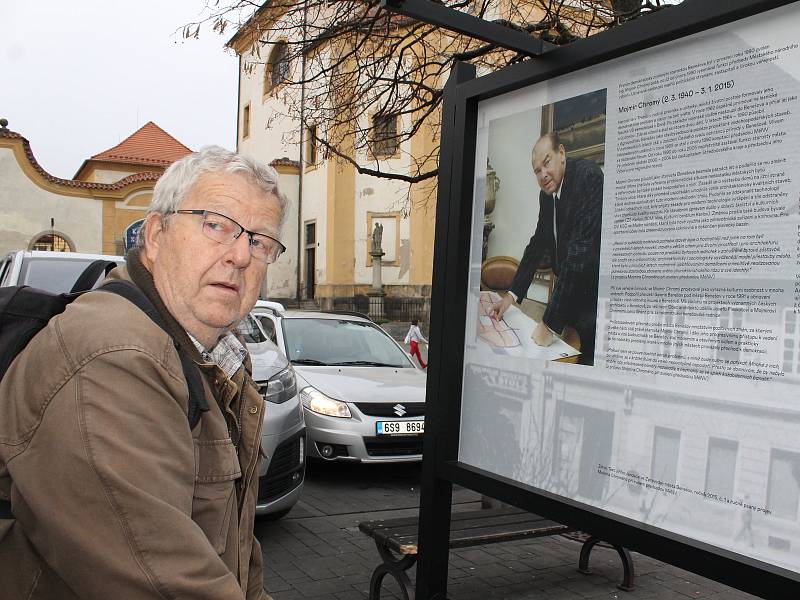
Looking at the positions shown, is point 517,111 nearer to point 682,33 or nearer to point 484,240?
point 484,240

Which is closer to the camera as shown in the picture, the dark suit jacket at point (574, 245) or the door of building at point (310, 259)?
the dark suit jacket at point (574, 245)

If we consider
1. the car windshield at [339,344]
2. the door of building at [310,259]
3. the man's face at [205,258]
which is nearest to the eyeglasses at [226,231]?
the man's face at [205,258]

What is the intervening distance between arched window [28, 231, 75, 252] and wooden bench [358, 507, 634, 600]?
74.7 ft

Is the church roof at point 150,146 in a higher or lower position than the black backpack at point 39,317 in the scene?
higher

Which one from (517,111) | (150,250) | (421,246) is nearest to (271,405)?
(517,111)

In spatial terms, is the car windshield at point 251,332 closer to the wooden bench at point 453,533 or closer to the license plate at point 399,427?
the license plate at point 399,427

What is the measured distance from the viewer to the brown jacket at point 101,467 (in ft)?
4.42

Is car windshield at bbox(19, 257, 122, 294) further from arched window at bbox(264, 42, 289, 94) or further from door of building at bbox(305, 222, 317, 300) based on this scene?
door of building at bbox(305, 222, 317, 300)

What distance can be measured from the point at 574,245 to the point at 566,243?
45mm

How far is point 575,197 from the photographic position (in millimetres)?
2686

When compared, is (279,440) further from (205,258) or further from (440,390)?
(205,258)

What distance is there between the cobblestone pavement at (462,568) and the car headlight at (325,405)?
0.91 m

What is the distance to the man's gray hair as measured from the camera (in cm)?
194

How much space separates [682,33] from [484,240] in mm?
1095
